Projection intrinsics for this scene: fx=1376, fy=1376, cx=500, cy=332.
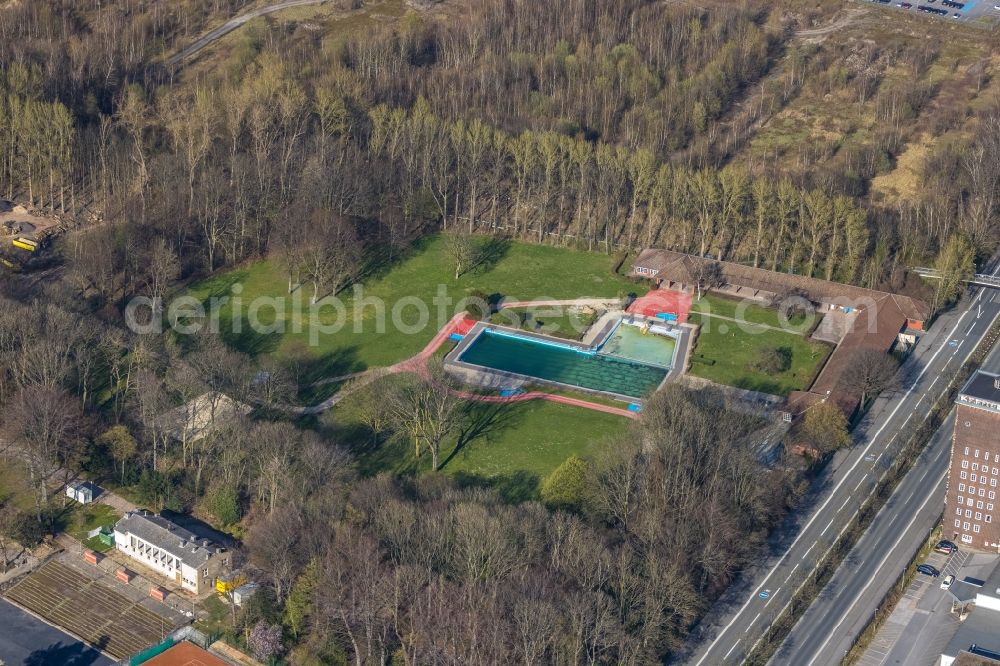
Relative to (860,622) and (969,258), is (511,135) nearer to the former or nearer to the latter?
(969,258)

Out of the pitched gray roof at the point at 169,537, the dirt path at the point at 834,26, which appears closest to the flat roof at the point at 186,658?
the pitched gray roof at the point at 169,537

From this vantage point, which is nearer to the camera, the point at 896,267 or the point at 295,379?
the point at 295,379

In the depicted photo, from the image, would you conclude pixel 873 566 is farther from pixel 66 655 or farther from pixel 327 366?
pixel 66 655

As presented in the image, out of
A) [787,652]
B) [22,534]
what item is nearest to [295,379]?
[22,534]

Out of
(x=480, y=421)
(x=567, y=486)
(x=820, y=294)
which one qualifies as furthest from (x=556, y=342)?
(x=567, y=486)

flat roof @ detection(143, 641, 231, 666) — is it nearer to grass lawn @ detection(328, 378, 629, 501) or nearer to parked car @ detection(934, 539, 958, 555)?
grass lawn @ detection(328, 378, 629, 501)

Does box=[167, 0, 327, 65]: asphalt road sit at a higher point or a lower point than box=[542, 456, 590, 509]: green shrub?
higher

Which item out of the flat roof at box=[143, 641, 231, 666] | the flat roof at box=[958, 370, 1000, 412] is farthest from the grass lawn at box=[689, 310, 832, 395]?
the flat roof at box=[143, 641, 231, 666]
